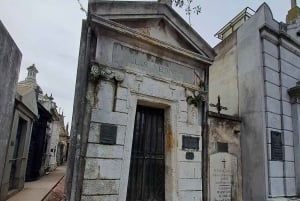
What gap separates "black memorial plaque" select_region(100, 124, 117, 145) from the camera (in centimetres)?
443

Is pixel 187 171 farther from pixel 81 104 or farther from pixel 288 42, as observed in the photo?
pixel 288 42

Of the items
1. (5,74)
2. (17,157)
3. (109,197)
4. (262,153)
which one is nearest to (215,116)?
(262,153)

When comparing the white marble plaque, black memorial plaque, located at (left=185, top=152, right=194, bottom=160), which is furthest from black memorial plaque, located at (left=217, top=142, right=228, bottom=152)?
black memorial plaque, located at (left=185, top=152, right=194, bottom=160)

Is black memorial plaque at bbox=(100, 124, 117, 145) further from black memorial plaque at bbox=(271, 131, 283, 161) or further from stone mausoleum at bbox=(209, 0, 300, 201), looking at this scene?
black memorial plaque at bbox=(271, 131, 283, 161)

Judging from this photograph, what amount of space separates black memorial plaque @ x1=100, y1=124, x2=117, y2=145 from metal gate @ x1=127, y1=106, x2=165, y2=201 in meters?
0.67

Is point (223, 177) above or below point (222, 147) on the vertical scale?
below

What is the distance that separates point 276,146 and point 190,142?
2430mm

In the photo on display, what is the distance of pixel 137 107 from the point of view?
529 centimetres

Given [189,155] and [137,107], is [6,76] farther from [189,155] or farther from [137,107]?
[189,155]

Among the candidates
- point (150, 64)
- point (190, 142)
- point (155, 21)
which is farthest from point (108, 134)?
point (155, 21)

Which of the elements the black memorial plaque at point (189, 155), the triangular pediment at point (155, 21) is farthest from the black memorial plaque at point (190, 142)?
the triangular pediment at point (155, 21)

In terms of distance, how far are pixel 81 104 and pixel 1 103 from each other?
2.48 meters

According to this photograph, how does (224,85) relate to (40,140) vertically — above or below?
above

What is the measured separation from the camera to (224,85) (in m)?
7.59
